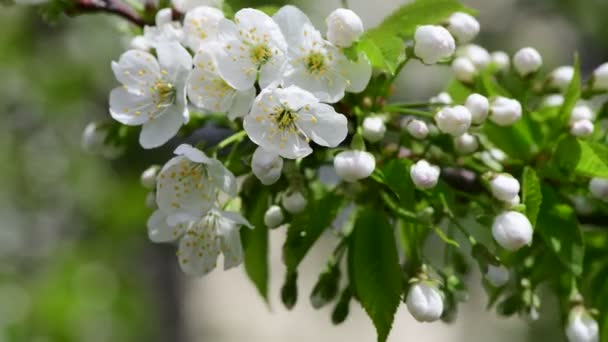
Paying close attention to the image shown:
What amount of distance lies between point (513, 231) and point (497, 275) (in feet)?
0.47

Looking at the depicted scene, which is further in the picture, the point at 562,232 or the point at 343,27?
the point at 562,232

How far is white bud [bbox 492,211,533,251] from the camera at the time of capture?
133 centimetres

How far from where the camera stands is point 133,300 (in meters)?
6.09

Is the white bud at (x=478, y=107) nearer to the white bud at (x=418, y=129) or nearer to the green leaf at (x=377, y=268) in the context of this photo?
the white bud at (x=418, y=129)

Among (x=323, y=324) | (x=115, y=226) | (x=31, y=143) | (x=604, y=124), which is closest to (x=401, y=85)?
(x=115, y=226)

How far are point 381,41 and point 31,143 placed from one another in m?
5.47

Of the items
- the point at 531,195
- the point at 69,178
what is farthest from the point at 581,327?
the point at 69,178

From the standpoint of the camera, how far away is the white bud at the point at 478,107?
1.43 metres

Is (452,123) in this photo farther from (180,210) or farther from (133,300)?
(133,300)

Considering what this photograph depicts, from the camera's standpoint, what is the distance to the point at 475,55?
5.80ft

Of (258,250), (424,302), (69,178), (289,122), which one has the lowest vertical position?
(69,178)

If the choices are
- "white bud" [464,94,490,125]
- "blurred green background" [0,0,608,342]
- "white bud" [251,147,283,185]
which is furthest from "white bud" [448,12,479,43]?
"blurred green background" [0,0,608,342]

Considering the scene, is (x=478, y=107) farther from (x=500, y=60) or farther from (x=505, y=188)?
(x=500, y=60)

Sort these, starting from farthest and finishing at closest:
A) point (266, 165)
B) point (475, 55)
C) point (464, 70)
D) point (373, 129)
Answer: point (475, 55) → point (464, 70) → point (373, 129) → point (266, 165)
